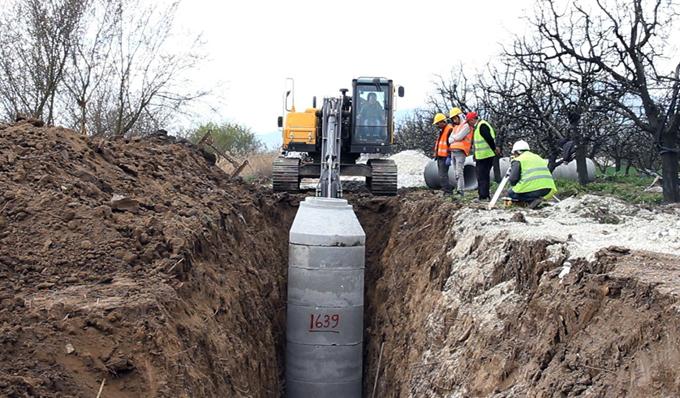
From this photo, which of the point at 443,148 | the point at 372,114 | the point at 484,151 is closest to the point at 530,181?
the point at 484,151

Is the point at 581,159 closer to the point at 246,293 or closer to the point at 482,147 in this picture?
the point at 482,147

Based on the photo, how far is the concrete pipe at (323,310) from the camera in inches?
477

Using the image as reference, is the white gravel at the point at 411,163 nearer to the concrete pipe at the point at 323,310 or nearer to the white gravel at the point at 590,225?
the concrete pipe at the point at 323,310

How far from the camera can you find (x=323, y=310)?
478 inches

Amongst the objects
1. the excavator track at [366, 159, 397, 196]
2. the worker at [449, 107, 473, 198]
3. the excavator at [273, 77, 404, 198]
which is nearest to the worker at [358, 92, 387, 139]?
the excavator at [273, 77, 404, 198]

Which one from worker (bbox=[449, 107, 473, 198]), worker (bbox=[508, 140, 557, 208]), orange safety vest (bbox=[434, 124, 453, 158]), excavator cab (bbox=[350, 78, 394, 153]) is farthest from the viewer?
excavator cab (bbox=[350, 78, 394, 153])

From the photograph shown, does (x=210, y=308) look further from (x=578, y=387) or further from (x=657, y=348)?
(x=657, y=348)

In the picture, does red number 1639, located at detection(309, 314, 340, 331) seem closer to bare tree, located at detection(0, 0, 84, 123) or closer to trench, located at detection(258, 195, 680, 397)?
trench, located at detection(258, 195, 680, 397)

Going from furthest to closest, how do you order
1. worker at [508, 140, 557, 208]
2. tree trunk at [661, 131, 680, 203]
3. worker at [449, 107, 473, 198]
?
worker at [449, 107, 473, 198] < tree trunk at [661, 131, 680, 203] < worker at [508, 140, 557, 208]

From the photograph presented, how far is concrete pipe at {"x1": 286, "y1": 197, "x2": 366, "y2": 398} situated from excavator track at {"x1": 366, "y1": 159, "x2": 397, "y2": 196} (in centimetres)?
464

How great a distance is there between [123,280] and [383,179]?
10.1 meters

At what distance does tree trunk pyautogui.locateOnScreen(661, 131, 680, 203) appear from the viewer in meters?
13.7

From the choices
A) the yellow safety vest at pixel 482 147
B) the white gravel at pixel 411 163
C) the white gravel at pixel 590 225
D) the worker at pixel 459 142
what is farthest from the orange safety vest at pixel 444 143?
the white gravel at pixel 411 163

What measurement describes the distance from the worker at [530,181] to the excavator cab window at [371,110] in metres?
5.54
